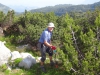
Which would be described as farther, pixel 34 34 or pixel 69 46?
pixel 34 34

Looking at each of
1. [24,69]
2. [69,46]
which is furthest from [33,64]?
[69,46]

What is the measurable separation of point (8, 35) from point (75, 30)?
38.8 ft

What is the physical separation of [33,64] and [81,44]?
3466mm

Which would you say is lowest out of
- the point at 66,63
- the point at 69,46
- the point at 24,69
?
the point at 24,69

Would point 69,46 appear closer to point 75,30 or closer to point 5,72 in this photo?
point 75,30

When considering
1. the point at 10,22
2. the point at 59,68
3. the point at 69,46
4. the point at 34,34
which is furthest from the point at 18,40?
the point at 69,46

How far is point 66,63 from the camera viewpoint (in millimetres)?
9883

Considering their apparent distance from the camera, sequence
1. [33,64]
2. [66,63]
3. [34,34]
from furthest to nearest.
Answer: [34,34] < [33,64] < [66,63]

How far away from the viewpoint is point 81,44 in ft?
35.3

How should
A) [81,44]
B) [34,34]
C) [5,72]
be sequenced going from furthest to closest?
[34,34], [5,72], [81,44]

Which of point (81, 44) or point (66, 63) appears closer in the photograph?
point (66, 63)

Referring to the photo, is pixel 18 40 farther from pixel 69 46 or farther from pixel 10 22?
pixel 69 46

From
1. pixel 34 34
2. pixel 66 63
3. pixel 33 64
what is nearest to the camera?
pixel 66 63

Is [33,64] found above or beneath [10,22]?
beneath
